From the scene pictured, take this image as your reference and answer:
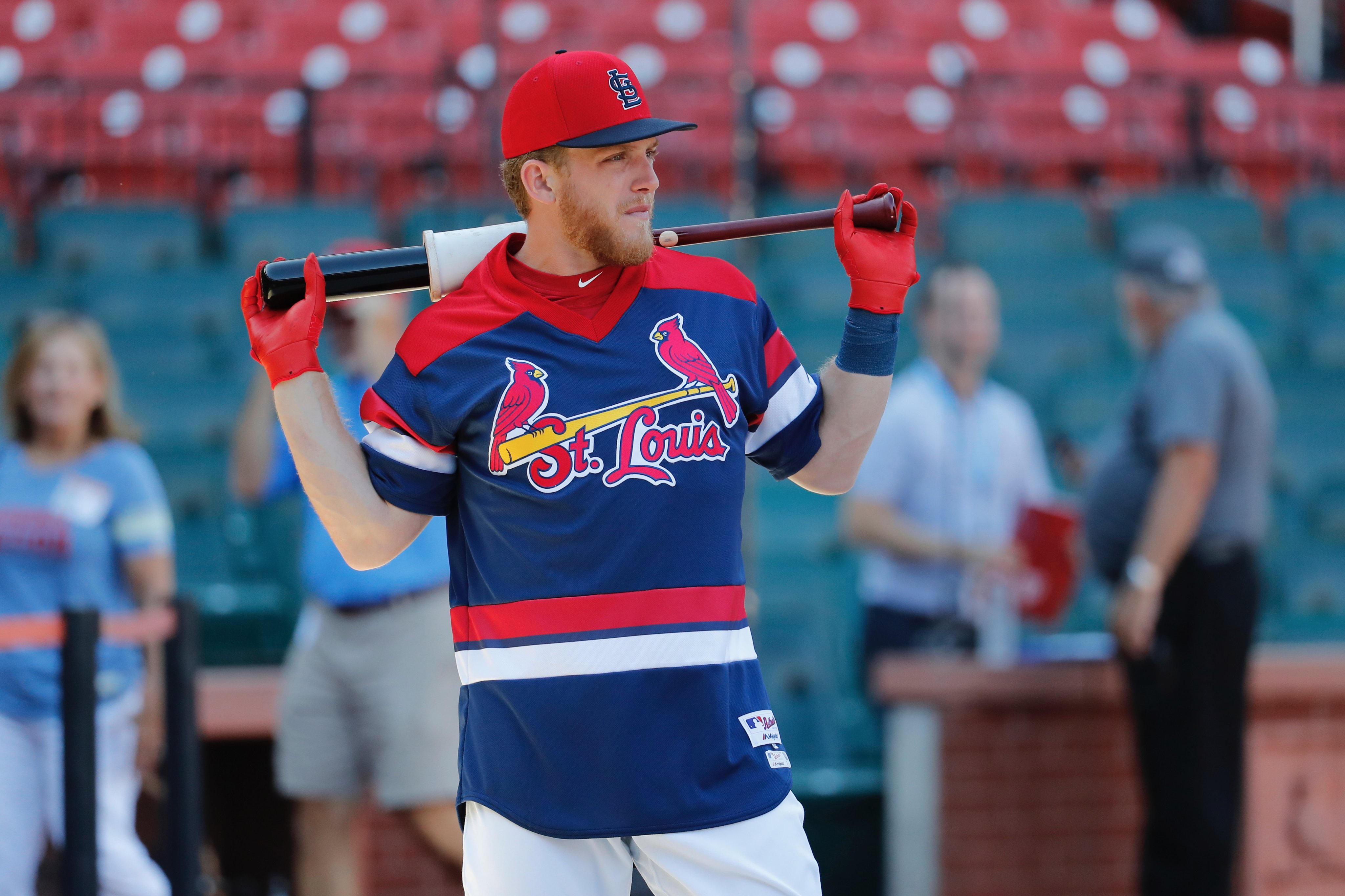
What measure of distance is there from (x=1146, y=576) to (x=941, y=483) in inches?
29.5

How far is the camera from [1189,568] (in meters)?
3.76

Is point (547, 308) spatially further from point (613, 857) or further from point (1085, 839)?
point (1085, 839)

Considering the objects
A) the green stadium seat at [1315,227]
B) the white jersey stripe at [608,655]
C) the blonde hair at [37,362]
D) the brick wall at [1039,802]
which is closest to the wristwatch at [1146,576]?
the brick wall at [1039,802]

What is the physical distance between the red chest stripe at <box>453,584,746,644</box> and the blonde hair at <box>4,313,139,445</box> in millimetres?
2075

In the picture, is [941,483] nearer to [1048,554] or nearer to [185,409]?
[1048,554]

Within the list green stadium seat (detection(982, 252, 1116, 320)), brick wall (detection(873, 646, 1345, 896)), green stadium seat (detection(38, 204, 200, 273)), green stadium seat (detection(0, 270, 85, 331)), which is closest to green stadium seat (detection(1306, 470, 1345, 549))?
green stadium seat (detection(982, 252, 1116, 320))

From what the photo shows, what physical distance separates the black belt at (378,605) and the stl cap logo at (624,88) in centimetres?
187

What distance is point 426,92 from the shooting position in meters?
8.40

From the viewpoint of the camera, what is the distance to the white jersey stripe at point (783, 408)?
2039 millimetres

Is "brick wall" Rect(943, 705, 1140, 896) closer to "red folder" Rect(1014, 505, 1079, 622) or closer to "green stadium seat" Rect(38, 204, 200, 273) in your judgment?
"red folder" Rect(1014, 505, 1079, 622)

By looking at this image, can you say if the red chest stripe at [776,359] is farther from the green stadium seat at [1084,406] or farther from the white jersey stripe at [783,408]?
the green stadium seat at [1084,406]

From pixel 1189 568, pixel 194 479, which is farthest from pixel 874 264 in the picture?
pixel 194 479

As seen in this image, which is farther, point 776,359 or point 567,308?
point 776,359

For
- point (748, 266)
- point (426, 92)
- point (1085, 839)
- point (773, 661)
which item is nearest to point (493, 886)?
point (1085, 839)
